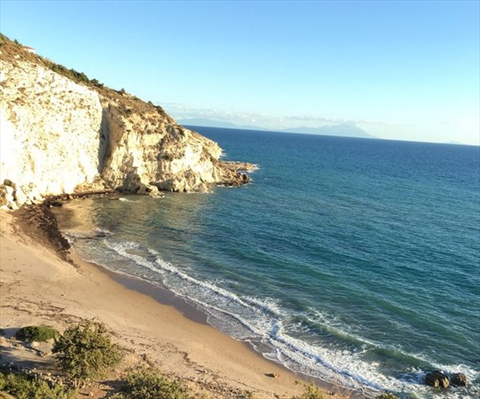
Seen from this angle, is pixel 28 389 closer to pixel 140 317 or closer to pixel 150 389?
pixel 150 389

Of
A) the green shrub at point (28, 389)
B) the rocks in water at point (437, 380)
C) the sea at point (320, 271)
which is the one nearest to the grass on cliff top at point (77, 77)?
the sea at point (320, 271)

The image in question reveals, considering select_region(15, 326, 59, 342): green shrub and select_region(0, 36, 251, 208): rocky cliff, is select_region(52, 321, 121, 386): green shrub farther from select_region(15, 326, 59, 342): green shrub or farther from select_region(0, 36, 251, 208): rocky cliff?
select_region(0, 36, 251, 208): rocky cliff

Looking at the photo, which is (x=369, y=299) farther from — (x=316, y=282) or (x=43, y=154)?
(x=43, y=154)

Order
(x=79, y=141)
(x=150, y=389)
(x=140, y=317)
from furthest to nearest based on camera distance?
(x=79, y=141) < (x=140, y=317) < (x=150, y=389)

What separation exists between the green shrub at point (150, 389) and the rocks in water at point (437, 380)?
13979mm

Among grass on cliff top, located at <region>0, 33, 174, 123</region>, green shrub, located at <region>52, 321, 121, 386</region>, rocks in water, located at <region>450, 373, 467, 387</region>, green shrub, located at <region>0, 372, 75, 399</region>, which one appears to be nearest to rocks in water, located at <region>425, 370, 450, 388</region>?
rocks in water, located at <region>450, 373, 467, 387</region>

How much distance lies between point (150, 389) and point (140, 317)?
11756 millimetres

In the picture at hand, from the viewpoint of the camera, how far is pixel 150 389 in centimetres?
1720

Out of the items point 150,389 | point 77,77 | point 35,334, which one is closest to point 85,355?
point 150,389

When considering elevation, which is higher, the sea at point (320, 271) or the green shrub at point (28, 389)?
the green shrub at point (28, 389)

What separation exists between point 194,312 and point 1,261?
16.6 meters

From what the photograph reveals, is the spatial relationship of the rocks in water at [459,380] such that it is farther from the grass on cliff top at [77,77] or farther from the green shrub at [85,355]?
the grass on cliff top at [77,77]

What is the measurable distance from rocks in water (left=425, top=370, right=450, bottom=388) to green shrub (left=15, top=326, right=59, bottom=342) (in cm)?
2051

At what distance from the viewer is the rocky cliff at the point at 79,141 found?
169 ft
